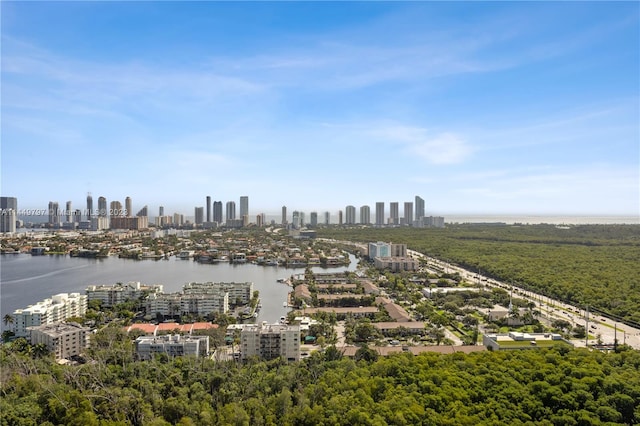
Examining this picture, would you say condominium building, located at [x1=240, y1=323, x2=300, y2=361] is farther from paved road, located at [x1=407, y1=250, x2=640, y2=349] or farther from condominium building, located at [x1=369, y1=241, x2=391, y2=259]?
condominium building, located at [x1=369, y1=241, x2=391, y2=259]

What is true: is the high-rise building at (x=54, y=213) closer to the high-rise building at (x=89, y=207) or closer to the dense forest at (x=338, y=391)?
the high-rise building at (x=89, y=207)

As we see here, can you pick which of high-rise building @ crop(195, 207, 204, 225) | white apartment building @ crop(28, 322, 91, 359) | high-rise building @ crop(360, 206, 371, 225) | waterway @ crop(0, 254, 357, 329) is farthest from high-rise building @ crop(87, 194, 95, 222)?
white apartment building @ crop(28, 322, 91, 359)

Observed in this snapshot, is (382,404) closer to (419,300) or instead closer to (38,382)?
(38,382)

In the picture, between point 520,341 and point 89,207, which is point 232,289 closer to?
point 520,341

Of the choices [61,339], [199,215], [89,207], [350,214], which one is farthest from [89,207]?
[61,339]

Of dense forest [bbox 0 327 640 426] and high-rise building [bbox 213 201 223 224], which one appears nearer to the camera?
dense forest [bbox 0 327 640 426]

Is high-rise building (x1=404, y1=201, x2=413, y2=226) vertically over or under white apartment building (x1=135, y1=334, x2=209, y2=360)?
over

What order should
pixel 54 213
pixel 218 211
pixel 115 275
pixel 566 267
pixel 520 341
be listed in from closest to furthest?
1. pixel 520 341
2. pixel 566 267
3. pixel 115 275
4. pixel 54 213
5. pixel 218 211
